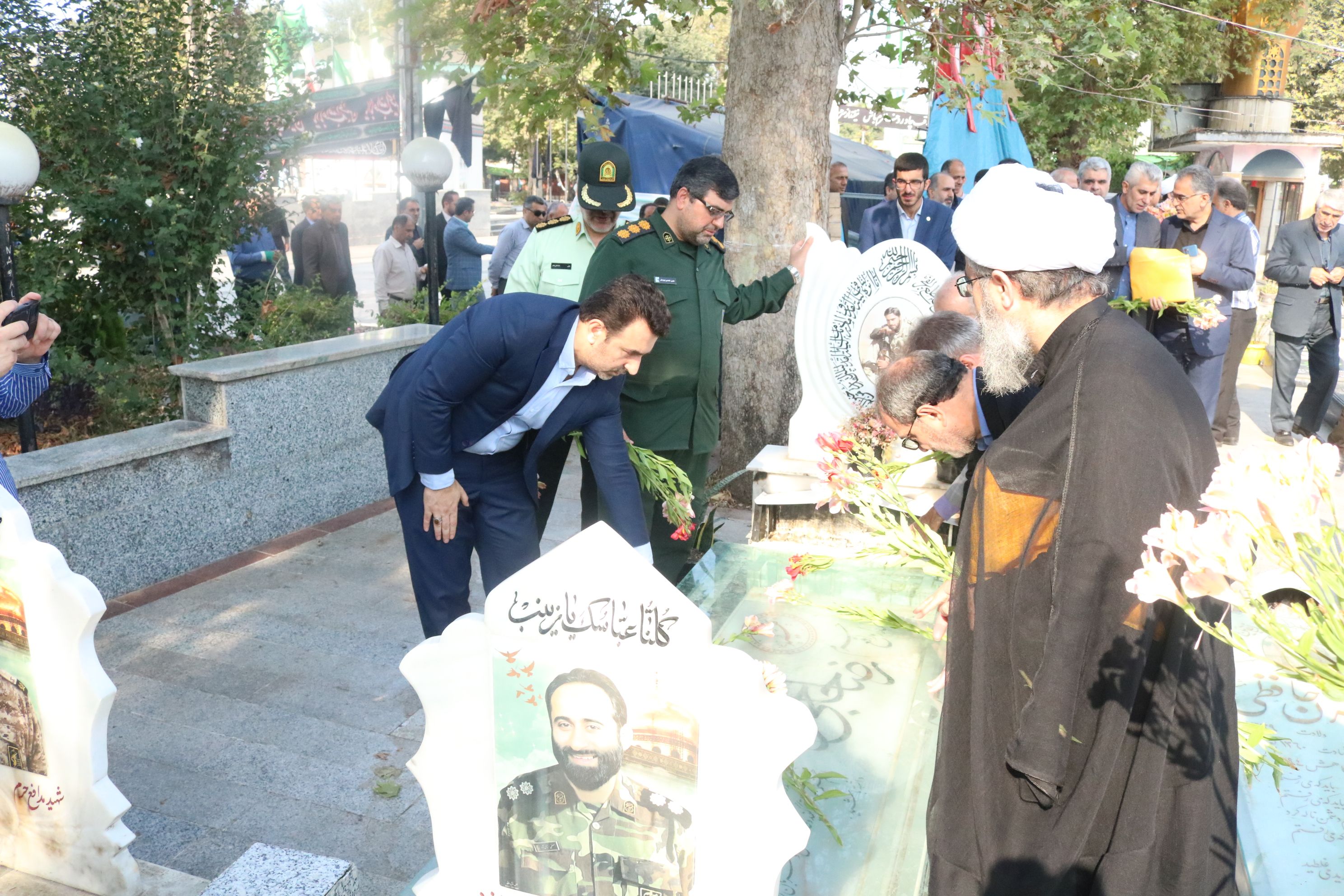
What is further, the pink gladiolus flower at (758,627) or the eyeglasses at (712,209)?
the eyeglasses at (712,209)

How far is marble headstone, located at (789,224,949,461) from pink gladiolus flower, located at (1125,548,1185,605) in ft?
9.46

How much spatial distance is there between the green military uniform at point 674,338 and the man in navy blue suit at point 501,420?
904 mm

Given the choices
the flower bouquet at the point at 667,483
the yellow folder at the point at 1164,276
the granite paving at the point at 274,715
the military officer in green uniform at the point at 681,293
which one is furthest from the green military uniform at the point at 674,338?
the yellow folder at the point at 1164,276

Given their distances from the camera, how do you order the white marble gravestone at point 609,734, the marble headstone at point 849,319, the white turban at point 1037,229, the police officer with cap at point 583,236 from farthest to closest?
1. the police officer with cap at point 583,236
2. the marble headstone at point 849,319
3. the white marble gravestone at point 609,734
4. the white turban at point 1037,229

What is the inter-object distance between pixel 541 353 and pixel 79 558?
277cm

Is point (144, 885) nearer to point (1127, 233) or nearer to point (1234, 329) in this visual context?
point (1127, 233)

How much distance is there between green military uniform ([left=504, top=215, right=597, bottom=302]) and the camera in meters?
5.34

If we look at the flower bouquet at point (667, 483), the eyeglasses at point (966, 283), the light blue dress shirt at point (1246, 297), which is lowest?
the flower bouquet at point (667, 483)

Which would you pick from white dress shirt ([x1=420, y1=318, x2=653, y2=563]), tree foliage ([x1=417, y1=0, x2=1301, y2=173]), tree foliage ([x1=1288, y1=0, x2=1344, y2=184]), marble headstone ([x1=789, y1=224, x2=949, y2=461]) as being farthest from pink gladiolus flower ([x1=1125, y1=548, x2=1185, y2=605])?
tree foliage ([x1=1288, y1=0, x2=1344, y2=184])

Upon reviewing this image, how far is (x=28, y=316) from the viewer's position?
317 cm

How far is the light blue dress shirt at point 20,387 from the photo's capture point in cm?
325

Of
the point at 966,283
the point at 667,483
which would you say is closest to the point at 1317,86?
the point at 667,483

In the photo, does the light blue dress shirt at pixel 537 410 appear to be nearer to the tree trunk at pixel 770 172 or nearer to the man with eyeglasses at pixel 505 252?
the tree trunk at pixel 770 172

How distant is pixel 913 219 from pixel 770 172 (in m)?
1.66
